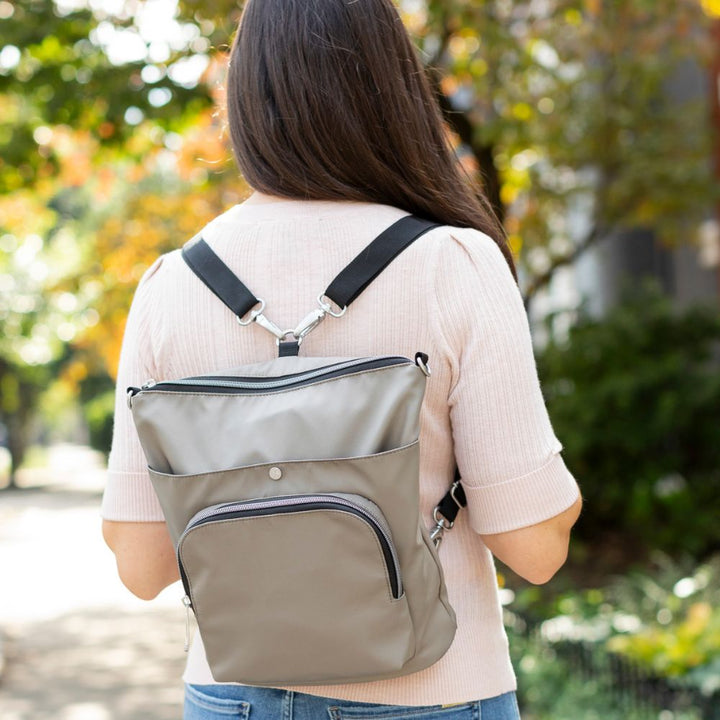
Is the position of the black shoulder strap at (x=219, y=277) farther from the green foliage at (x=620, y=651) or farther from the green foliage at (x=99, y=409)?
the green foliage at (x=99, y=409)

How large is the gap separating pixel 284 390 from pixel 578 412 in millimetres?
6702

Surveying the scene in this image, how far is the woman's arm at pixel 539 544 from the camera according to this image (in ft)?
4.99

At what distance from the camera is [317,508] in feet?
4.41

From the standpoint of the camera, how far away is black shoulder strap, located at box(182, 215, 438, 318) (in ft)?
4.89

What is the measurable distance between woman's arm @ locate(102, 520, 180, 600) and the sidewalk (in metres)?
4.70

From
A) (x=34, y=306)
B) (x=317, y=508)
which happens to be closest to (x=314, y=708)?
(x=317, y=508)

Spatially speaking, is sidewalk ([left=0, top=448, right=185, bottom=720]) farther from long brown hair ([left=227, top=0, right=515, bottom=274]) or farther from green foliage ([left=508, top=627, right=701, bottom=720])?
long brown hair ([left=227, top=0, right=515, bottom=274])

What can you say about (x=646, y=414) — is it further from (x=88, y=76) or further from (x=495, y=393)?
(x=495, y=393)

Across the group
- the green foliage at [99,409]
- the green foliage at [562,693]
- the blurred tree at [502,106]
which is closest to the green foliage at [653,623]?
the green foliage at [562,693]

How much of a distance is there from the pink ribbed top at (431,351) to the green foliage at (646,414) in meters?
6.30

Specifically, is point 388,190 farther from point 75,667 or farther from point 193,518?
point 75,667

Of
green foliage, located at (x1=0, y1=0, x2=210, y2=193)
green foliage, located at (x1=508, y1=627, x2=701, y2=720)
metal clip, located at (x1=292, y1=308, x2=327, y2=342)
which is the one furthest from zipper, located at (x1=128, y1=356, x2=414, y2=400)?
green foliage, located at (x1=0, y1=0, x2=210, y2=193)

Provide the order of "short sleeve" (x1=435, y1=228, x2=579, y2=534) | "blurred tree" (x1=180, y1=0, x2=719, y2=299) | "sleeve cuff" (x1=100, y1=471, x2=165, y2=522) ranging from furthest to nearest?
"blurred tree" (x1=180, y1=0, x2=719, y2=299), "sleeve cuff" (x1=100, y1=471, x2=165, y2=522), "short sleeve" (x1=435, y1=228, x2=579, y2=534)

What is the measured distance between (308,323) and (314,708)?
0.57 meters
